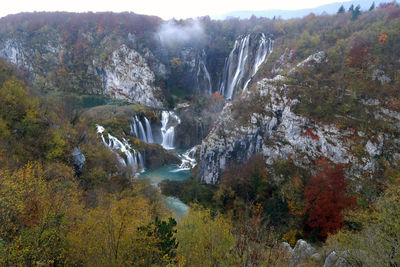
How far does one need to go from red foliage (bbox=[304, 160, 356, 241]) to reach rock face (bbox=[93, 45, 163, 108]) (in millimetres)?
56481

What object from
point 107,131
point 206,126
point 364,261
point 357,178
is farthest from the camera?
point 206,126

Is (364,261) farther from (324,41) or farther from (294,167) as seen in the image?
(324,41)

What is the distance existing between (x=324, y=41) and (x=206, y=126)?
3154 cm

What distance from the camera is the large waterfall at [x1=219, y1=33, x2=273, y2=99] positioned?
208 ft

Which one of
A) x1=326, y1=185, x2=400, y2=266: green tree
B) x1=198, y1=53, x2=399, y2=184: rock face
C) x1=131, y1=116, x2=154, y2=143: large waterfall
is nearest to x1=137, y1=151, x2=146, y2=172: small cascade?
x1=198, y1=53, x2=399, y2=184: rock face

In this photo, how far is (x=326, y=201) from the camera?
26484mm

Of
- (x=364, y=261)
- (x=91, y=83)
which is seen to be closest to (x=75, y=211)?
(x=364, y=261)

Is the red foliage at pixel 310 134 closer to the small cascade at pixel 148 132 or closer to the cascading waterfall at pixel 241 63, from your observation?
the small cascade at pixel 148 132

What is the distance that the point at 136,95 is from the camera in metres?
76.8

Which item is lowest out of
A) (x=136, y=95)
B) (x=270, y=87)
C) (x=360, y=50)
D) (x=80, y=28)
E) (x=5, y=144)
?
(x=136, y=95)

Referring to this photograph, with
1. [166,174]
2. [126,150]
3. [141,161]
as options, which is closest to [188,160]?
[166,174]

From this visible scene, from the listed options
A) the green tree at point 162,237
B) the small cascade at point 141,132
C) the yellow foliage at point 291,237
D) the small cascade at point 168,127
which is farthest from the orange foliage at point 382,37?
the small cascade at point 141,132

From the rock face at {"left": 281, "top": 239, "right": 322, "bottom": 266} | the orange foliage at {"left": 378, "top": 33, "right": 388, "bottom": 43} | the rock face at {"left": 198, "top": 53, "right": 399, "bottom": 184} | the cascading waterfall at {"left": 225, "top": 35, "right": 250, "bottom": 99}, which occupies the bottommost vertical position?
the rock face at {"left": 281, "top": 239, "right": 322, "bottom": 266}

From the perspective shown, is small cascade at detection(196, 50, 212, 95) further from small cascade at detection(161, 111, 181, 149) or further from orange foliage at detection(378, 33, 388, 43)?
orange foliage at detection(378, 33, 388, 43)
